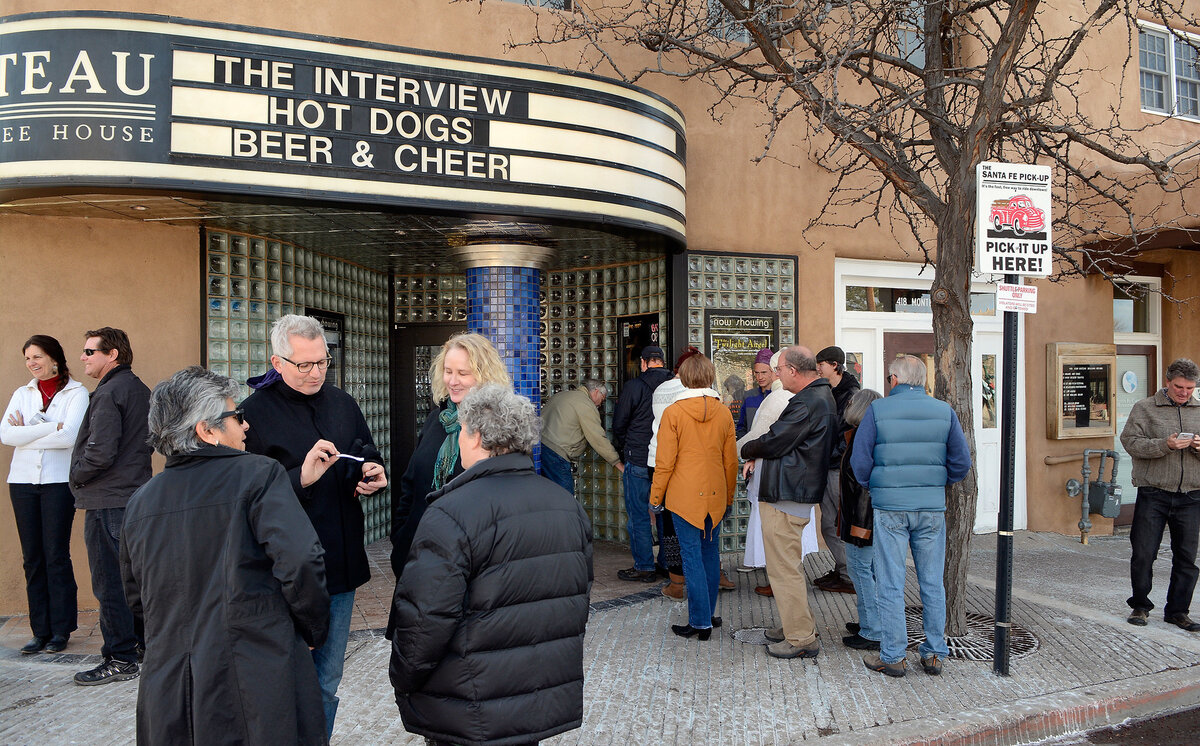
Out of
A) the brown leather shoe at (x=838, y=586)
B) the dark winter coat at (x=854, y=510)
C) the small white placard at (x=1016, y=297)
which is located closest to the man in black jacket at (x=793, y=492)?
the dark winter coat at (x=854, y=510)

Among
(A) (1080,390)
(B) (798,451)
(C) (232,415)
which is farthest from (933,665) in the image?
(A) (1080,390)

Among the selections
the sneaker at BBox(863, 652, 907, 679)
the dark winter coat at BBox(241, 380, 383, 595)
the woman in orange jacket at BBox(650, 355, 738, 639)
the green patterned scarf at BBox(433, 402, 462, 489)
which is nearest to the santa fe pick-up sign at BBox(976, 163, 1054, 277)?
the woman in orange jacket at BBox(650, 355, 738, 639)

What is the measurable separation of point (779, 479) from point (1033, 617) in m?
2.84

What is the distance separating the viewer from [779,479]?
17.7 ft

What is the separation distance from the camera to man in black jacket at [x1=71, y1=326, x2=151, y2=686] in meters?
5.11

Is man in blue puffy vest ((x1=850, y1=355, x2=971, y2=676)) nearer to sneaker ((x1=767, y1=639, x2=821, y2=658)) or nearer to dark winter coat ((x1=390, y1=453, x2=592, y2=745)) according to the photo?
sneaker ((x1=767, y1=639, x2=821, y2=658))

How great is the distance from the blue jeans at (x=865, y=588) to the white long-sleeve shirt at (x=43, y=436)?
5306mm

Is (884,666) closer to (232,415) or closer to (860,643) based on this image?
(860,643)

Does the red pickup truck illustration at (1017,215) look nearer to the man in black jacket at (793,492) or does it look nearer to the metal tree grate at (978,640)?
the man in black jacket at (793,492)

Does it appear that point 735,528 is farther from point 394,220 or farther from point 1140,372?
point 1140,372

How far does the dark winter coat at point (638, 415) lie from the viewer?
7395mm

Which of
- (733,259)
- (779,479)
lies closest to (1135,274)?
(733,259)

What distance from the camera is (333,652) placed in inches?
140

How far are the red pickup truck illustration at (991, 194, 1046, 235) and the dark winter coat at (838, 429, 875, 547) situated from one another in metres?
1.75
